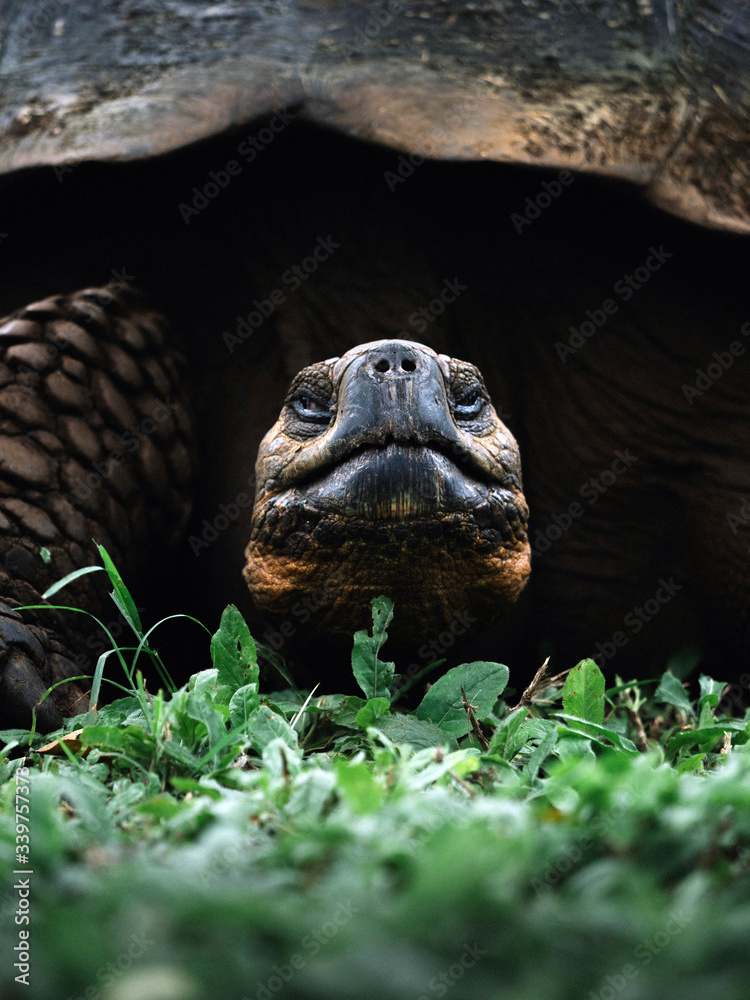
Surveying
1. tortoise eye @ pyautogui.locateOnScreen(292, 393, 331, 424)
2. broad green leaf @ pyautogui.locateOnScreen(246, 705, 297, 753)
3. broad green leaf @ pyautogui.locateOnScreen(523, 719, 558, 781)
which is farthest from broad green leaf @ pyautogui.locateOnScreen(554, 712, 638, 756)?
tortoise eye @ pyautogui.locateOnScreen(292, 393, 331, 424)

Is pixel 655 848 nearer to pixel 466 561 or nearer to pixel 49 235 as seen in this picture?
pixel 466 561

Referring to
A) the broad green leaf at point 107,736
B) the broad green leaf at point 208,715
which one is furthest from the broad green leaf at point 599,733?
the broad green leaf at point 107,736

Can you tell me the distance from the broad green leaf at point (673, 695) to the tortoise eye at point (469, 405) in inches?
31.2

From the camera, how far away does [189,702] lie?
1.36 m

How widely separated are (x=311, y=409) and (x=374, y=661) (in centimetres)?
63

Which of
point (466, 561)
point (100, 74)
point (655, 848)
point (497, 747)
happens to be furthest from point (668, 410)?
point (655, 848)

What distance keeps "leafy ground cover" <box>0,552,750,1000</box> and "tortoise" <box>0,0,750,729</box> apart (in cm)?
82

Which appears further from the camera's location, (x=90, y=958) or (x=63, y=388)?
(x=63, y=388)

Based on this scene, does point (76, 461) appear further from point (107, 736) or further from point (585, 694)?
point (585, 694)

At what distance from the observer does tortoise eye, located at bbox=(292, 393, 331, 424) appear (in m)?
2.04

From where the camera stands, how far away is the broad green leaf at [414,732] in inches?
60.4

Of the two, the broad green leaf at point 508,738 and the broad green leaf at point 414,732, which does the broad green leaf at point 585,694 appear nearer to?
the broad green leaf at point 508,738

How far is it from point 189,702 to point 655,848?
793 mm

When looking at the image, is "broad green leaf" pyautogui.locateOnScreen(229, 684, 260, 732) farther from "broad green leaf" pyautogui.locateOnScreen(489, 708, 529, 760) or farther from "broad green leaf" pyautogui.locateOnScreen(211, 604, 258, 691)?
"broad green leaf" pyautogui.locateOnScreen(489, 708, 529, 760)
